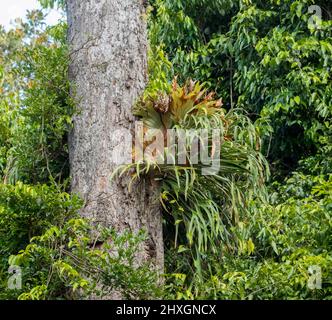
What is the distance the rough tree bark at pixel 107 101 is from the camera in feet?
20.2

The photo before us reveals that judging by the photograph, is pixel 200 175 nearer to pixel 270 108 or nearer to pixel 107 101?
pixel 107 101

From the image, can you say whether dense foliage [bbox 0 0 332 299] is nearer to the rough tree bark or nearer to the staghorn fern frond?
the staghorn fern frond

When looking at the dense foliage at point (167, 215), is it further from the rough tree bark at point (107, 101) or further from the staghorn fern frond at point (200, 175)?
the rough tree bark at point (107, 101)

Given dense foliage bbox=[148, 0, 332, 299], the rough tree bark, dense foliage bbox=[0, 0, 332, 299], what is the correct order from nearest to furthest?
dense foliage bbox=[0, 0, 332, 299], the rough tree bark, dense foliage bbox=[148, 0, 332, 299]

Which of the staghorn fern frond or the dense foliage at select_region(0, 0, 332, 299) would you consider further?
the staghorn fern frond

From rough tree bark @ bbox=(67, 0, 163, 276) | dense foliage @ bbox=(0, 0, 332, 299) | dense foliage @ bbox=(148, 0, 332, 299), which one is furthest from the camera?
dense foliage @ bbox=(148, 0, 332, 299)

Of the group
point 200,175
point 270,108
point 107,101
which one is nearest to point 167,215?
point 200,175

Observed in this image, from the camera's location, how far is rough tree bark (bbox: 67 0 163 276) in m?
6.15

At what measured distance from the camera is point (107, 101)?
6.38 m

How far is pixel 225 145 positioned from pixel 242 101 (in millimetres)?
3217

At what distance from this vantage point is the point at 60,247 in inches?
231

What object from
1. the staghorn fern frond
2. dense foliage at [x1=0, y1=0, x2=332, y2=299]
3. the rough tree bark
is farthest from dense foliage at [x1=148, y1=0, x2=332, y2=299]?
the rough tree bark

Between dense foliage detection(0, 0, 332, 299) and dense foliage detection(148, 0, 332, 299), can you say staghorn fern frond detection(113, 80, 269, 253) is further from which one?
dense foliage detection(148, 0, 332, 299)

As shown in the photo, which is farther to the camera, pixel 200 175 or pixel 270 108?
pixel 270 108
